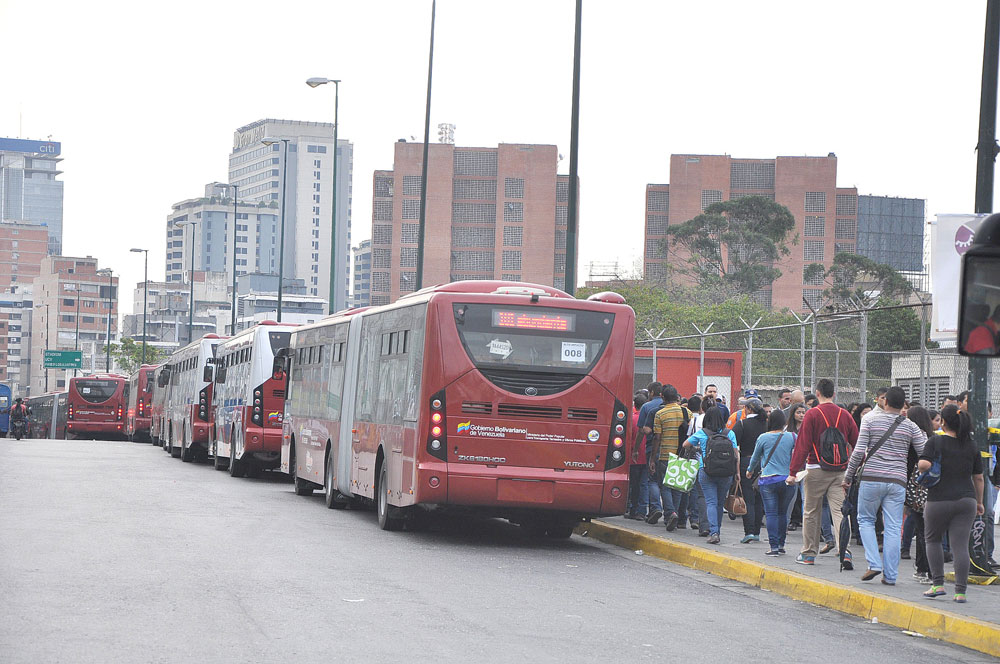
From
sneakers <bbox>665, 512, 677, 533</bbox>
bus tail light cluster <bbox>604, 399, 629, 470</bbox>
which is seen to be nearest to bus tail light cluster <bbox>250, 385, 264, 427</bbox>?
sneakers <bbox>665, 512, 677, 533</bbox>

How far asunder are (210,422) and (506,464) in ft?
67.5

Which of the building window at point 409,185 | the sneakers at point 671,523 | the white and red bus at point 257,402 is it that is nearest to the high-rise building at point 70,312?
the building window at point 409,185

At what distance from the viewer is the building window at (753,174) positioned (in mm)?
137250

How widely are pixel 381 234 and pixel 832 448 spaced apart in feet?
410

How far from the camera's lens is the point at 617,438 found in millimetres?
15805

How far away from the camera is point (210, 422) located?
34.7 m

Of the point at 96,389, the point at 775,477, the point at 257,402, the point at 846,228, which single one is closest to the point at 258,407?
the point at 257,402

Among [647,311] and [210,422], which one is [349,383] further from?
[647,311]

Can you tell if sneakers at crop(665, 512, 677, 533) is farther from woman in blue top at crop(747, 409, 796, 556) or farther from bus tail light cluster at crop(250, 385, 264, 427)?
bus tail light cluster at crop(250, 385, 264, 427)

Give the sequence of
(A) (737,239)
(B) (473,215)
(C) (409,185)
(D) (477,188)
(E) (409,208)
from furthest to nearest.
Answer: (B) (473,215), (D) (477,188), (E) (409,208), (C) (409,185), (A) (737,239)

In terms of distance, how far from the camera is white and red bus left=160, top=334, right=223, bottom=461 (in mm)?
35094

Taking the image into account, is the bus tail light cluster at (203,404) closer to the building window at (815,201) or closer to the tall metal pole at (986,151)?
the tall metal pole at (986,151)

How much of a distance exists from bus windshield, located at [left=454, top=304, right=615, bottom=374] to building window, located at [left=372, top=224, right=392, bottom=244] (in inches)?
4764

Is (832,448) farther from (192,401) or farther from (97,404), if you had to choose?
(97,404)
